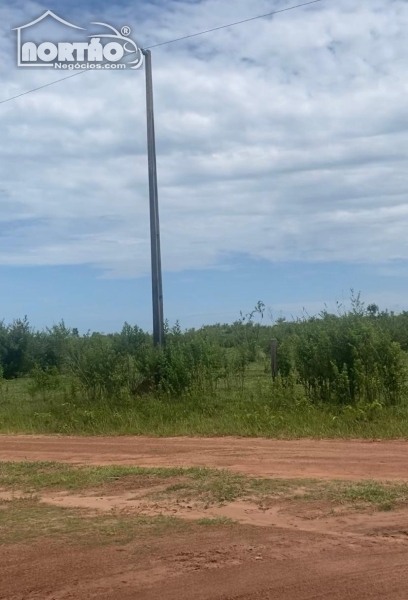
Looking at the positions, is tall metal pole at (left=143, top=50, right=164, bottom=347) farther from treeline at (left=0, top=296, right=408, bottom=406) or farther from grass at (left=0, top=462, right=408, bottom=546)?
grass at (left=0, top=462, right=408, bottom=546)

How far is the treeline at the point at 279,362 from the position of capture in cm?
1577

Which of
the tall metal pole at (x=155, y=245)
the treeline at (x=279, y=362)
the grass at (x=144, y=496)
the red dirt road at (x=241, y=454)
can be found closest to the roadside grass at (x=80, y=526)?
the grass at (x=144, y=496)

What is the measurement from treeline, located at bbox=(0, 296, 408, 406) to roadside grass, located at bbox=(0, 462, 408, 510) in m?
6.24

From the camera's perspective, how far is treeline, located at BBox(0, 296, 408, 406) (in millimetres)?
15773

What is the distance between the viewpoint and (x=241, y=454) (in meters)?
→ 11.7

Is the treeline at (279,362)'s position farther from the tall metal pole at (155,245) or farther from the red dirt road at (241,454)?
the red dirt road at (241,454)

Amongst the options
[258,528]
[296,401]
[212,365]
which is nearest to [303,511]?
[258,528]

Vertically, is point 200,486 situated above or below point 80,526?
above

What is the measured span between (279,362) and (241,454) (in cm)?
597

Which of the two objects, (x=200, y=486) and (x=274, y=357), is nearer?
(x=200, y=486)

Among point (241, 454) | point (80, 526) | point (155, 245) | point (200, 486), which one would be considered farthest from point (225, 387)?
point (80, 526)

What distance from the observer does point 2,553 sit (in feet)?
21.8

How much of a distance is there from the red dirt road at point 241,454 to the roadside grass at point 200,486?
0.68 m

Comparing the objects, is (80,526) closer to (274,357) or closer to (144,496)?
(144,496)
